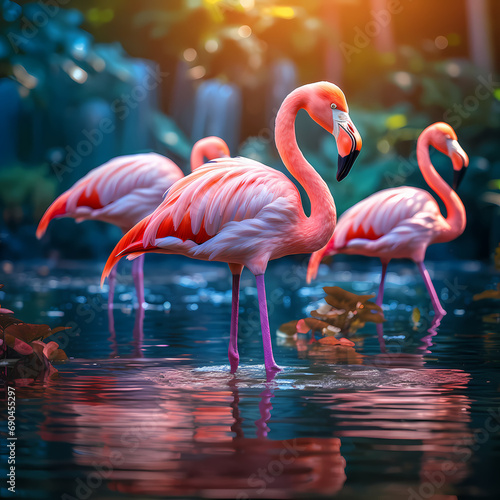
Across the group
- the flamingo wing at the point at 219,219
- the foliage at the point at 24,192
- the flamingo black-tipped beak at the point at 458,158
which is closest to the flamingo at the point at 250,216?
the flamingo wing at the point at 219,219

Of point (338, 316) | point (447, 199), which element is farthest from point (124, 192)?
point (447, 199)

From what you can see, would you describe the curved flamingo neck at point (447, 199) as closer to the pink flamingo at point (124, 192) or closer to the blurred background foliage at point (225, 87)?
the pink flamingo at point (124, 192)

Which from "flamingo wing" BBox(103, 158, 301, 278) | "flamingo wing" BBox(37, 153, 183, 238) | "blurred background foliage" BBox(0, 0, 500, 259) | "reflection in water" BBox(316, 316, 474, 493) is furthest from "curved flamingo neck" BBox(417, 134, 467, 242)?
"blurred background foliage" BBox(0, 0, 500, 259)

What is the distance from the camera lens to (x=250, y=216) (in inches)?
150

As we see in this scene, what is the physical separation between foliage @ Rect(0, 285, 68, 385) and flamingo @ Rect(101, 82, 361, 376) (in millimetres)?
521

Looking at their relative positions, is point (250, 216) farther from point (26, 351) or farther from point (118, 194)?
point (118, 194)

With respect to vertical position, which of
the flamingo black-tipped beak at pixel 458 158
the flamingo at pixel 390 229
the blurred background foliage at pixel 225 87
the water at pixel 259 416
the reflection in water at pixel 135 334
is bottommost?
the reflection in water at pixel 135 334

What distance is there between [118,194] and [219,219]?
10.7 feet

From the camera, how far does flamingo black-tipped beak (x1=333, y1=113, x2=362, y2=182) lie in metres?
3.78

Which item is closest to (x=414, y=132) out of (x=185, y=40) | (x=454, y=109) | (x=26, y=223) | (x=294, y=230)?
(x=454, y=109)

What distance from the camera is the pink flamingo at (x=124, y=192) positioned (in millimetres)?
6871

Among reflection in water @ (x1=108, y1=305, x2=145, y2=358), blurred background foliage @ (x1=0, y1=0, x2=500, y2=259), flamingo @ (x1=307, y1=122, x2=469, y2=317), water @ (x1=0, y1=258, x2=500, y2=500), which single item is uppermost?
blurred background foliage @ (x1=0, y1=0, x2=500, y2=259)

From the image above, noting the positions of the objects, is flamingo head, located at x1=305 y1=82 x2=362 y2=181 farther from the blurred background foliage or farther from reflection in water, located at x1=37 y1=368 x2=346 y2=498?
the blurred background foliage

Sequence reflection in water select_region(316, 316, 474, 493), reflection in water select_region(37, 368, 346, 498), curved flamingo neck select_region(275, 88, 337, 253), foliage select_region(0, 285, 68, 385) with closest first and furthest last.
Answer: reflection in water select_region(37, 368, 346, 498), reflection in water select_region(316, 316, 474, 493), foliage select_region(0, 285, 68, 385), curved flamingo neck select_region(275, 88, 337, 253)
